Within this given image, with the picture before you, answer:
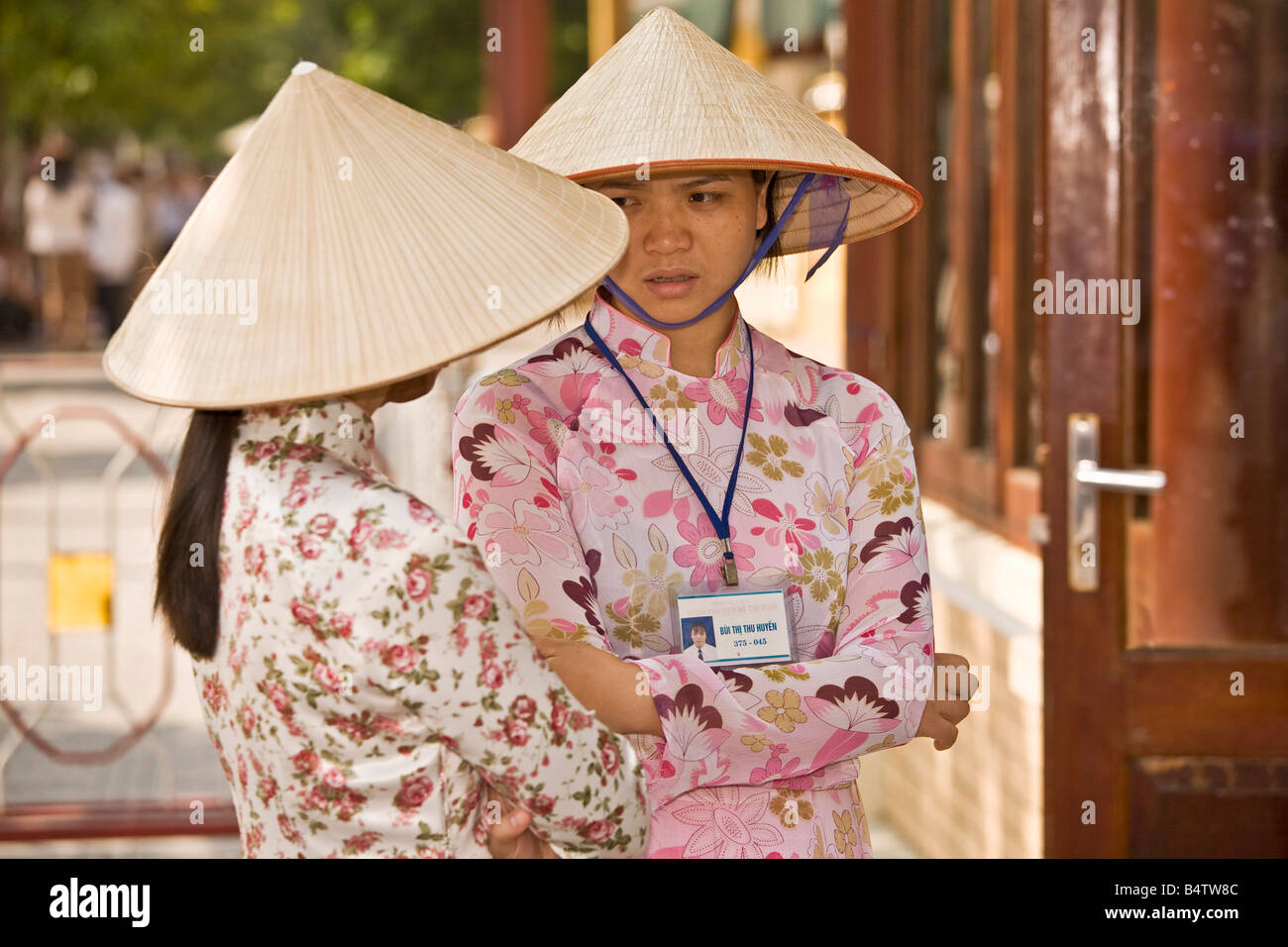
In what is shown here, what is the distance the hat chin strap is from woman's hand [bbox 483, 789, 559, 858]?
30.1 inches

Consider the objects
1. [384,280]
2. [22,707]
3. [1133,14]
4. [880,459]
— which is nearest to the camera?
[384,280]

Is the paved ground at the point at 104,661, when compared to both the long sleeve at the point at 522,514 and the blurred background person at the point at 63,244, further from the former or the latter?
the blurred background person at the point at 63,244

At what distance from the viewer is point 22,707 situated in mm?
6148

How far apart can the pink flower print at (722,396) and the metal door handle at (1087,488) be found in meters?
1.30

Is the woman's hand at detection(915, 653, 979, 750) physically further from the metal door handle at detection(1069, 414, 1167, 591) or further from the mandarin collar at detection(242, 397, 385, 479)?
the metal door handle at detection(1069, 414, 1167, 591)

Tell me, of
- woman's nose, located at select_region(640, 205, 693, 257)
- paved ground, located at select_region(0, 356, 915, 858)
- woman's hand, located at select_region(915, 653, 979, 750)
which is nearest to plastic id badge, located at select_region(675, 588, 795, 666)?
woman's hand, located at select_region(915, 653, 979, 750)

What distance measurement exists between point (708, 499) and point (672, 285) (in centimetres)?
30

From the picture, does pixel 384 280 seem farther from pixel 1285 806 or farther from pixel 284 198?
pixel 1285 806

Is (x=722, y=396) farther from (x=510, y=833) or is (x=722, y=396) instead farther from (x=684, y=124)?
(x=510, y=833)

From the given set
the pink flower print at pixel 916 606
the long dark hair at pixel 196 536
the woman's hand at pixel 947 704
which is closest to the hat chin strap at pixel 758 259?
the pink flower print at pixel 916 606

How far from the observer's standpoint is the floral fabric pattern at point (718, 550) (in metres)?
2.07

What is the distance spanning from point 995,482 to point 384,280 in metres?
3.51

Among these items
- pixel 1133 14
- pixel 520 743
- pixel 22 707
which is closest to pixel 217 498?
pixel 520 743

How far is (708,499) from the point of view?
2.17 meters
